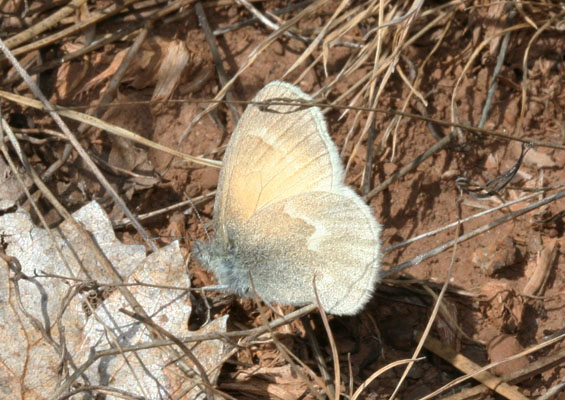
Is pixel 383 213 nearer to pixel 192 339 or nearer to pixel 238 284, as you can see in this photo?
pixel 238 284

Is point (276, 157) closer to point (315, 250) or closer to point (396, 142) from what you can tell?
point (315, 250)

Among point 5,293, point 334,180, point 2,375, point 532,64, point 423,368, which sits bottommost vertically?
point 423,368

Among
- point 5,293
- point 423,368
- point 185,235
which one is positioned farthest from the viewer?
point 185,235

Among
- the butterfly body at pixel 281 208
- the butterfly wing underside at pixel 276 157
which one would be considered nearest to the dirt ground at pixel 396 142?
the butterfly body at pixel 281 208

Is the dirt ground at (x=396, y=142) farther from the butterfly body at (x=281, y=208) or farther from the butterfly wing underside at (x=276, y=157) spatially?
the butterfly wing underside at (x=276, y=157)

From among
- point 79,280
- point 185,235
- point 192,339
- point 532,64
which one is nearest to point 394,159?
point 532,64
